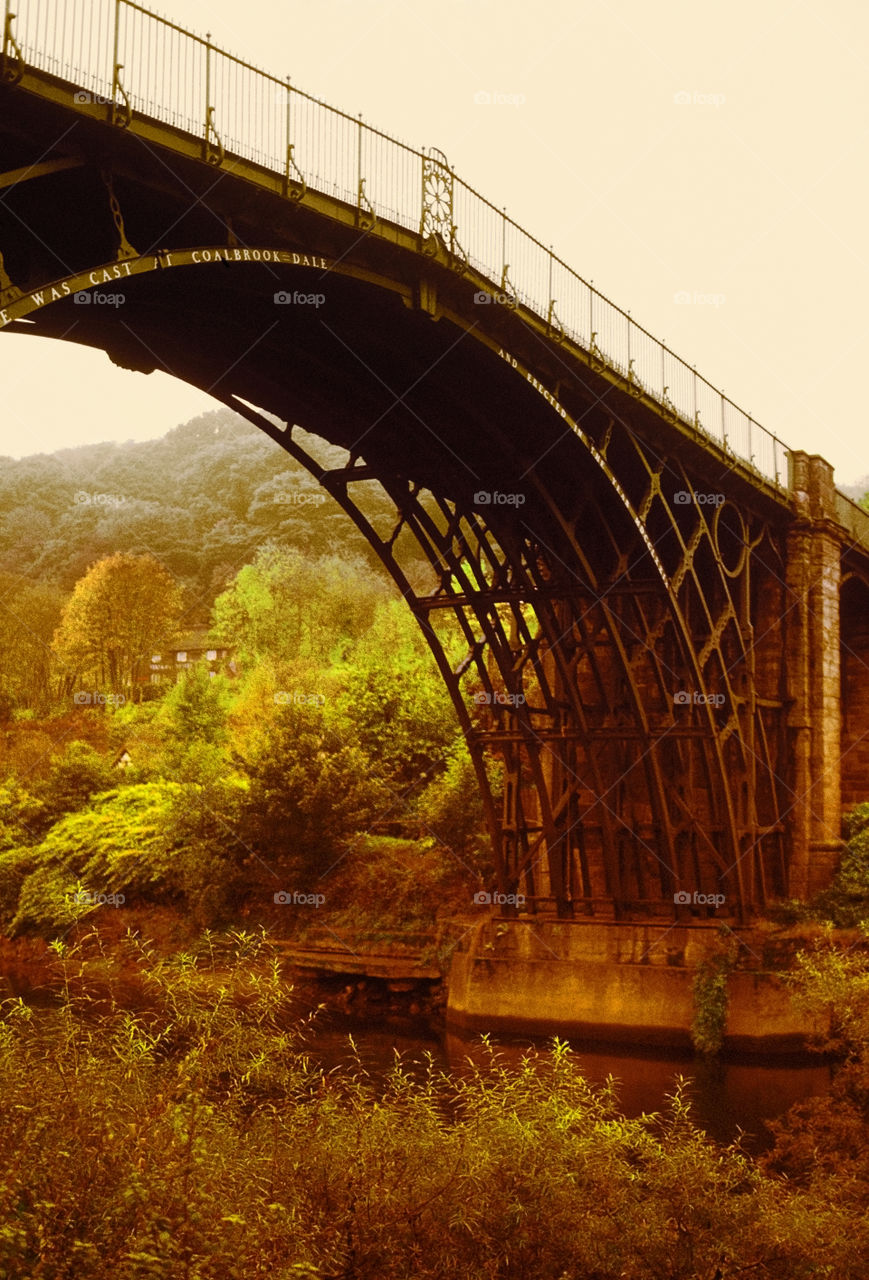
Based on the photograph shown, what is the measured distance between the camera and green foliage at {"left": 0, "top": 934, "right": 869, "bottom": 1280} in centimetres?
732

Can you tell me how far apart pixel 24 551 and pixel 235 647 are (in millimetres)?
36726

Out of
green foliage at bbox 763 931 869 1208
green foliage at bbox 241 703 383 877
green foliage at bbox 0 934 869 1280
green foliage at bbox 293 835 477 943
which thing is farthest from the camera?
green foliage at bbox 241 703 383 877

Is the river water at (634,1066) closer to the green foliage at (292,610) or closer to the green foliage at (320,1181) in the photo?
the green foliage at (320,1181)

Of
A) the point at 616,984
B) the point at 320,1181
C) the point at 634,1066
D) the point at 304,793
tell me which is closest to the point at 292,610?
the point at 304,793

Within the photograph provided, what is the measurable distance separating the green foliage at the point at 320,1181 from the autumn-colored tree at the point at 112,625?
58.9 m

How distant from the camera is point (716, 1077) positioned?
22094mm

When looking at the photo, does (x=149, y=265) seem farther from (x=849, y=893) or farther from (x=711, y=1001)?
(x=849, y=893)

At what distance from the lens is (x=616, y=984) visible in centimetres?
2447

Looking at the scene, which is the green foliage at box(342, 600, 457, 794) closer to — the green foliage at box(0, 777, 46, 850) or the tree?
the green foliage at box(0, 777, 46, 850)

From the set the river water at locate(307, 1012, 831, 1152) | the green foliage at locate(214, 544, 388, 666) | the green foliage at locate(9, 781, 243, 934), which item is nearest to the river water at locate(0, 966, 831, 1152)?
the river water at locate(307, 1012, 831, 1152)

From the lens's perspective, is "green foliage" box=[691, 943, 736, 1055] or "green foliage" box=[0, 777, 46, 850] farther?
"green foliage" box=[0, 777, 46, 850]

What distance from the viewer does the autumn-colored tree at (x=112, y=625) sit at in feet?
229

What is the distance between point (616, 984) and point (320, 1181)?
16.3 metres

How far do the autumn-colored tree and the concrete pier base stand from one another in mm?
45370
